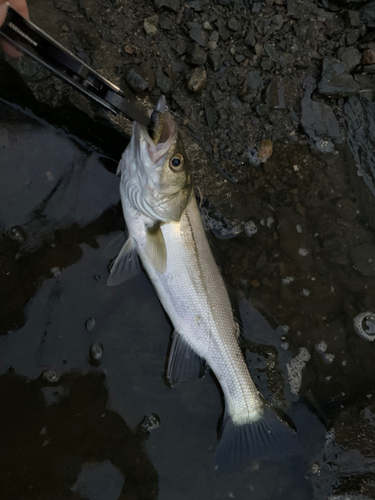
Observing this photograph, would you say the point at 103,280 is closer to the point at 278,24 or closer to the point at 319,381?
the point at 319,381

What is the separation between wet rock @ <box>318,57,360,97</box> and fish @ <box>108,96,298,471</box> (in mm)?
1667

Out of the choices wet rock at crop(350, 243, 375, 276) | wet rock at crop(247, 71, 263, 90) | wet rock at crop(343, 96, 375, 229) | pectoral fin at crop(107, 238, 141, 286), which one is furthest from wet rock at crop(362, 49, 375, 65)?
pectoral fin at crop(107, 238, 141, 286)

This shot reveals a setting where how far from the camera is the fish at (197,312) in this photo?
2.67 metres

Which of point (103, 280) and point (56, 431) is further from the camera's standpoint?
point (103, 280)

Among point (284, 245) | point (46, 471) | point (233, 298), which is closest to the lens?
point (46, 471)

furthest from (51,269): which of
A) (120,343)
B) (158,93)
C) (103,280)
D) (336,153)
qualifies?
(336,153)

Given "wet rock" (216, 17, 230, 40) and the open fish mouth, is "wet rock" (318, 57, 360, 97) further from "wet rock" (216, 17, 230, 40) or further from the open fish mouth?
the open fish mouth

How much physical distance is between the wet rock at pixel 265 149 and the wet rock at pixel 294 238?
18.9 inches

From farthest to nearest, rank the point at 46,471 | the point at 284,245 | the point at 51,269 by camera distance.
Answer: the point at 284,245
the point at 51,269
the point at 46,471

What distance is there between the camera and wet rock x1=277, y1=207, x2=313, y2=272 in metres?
3.15

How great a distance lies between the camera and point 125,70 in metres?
2.86

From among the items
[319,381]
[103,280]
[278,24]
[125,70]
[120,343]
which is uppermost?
[278,24]

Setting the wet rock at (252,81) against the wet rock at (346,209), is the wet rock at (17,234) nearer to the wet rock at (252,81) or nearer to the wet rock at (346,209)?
the wet rock at (252,81)

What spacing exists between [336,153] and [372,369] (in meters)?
1.95
